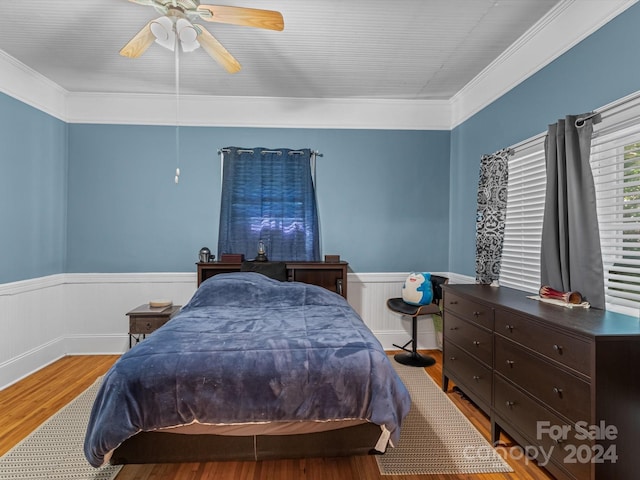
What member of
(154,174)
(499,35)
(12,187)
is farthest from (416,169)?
(12,187)

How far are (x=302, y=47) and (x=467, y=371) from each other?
114 inches

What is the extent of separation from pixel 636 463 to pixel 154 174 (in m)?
4.43

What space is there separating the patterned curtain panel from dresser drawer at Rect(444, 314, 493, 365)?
574mm

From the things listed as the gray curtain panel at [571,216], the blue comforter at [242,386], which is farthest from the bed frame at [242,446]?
the gray curtain panel at [571,216]

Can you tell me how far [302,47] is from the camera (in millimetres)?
2967

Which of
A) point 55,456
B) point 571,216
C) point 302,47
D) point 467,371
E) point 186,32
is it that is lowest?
point 55,456

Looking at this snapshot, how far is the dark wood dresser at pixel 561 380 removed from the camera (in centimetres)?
154

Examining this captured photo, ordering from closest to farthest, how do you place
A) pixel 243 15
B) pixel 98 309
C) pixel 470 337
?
1. pixel 243 15
2. pixel 470 337
3. pixel 98 309

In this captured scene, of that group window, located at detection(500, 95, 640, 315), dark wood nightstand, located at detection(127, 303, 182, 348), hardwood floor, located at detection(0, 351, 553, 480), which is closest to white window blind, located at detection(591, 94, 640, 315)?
window, located at detection(500, 95, 640, 315)

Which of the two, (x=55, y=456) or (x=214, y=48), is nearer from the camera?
(x=55, y=456)

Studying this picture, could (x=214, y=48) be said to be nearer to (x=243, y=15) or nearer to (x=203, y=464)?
(x=243, y=15)

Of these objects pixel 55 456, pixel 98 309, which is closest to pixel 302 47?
pixel 55 456

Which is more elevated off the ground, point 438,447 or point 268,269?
point 268,269

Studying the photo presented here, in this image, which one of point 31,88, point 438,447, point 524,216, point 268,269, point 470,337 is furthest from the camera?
point 268,269
